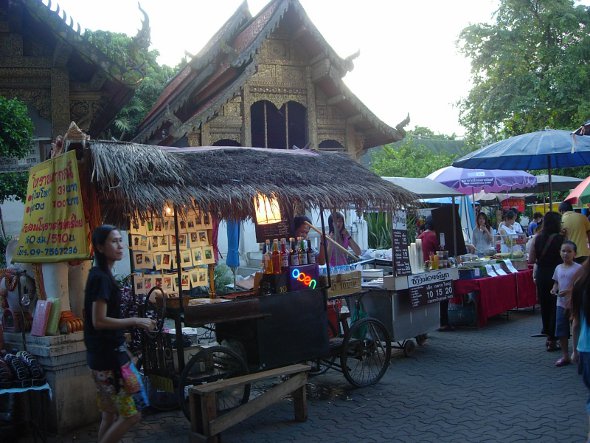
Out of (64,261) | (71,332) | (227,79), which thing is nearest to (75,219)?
(64,261)

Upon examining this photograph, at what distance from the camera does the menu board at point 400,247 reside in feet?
26.1

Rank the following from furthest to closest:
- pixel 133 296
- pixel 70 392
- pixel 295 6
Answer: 1. pixel 295 6
2. pixel 133 296
3. pixel 70 392

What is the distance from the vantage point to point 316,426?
5.74 m

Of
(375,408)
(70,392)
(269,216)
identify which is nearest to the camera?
(70,392)

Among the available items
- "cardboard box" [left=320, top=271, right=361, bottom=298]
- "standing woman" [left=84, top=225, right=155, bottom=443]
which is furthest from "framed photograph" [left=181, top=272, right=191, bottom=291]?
"standing woman" [left=84, top=225, right=155, bottom=443]

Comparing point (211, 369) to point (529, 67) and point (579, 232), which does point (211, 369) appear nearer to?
point (579, 232)

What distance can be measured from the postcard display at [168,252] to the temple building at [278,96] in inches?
265

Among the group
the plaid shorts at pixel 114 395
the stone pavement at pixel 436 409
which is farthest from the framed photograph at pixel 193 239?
the plaid shorts at pixel 114 395

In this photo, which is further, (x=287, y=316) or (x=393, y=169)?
(x=393, y=169)

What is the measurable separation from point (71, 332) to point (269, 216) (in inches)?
113

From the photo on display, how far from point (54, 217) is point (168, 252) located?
1.76m

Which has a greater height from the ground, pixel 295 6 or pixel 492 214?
pixel 295 6

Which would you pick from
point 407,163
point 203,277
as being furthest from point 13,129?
point 407,163

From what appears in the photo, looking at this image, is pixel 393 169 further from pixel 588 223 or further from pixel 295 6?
pixel 588 223
